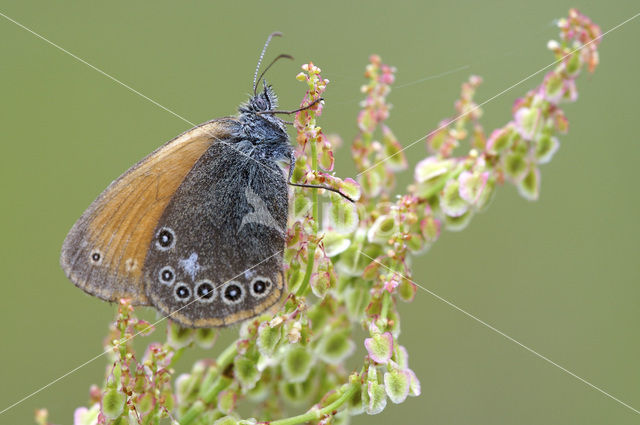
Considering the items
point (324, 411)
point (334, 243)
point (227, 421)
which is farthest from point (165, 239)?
point (324, 411)

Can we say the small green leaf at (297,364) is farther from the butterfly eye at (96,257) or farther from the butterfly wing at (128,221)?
the butterfly eye at (96,257)

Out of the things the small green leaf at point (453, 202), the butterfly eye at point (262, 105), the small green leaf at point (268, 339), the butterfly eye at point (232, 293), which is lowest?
the small green leaf at point (268, 339)

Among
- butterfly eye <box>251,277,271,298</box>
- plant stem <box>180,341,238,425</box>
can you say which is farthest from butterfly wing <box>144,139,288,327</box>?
plant stem <box>180,341,238,425</box>

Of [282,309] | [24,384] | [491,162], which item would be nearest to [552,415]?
[491,162]

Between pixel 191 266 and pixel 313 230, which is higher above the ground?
pixel 313 230

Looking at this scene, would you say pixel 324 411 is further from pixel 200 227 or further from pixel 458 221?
pixel 200 227

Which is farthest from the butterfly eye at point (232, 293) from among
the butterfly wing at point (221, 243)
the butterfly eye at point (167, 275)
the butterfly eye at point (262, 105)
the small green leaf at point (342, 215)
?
the butterfly eye at point (262, 105)
